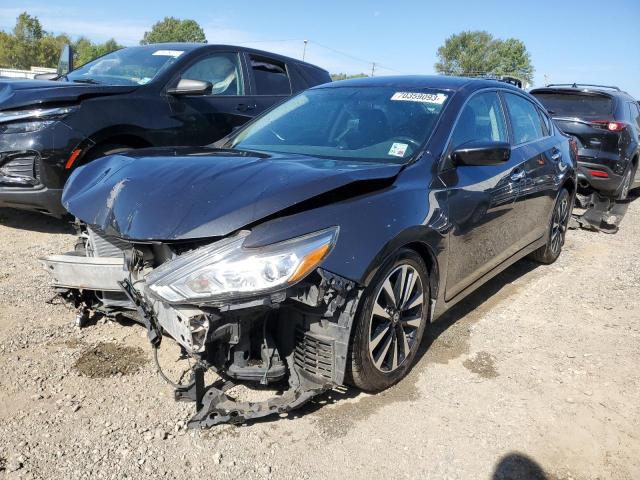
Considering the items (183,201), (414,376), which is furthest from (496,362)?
(183,201)

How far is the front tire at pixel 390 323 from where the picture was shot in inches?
96.3

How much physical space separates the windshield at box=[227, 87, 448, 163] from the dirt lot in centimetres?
130

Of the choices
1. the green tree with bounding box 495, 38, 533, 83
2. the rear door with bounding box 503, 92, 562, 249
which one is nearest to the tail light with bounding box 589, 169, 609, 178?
the rear door with bounding box 503, 92, 562, 249

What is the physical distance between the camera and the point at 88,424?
93.9 inches

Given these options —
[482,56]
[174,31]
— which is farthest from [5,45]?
[482,56]

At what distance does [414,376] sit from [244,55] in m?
4.33

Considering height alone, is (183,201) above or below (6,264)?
above

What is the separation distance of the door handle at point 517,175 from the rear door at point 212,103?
3.01 metres

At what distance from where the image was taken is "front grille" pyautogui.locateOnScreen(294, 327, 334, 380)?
232cm

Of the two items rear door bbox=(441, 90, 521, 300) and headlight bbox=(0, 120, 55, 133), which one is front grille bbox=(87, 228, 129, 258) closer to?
rear door bbox=(441, 90, 521, 300)

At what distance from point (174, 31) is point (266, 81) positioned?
295 ft

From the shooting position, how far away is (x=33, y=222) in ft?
17.4

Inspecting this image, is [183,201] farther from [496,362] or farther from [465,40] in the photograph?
[465,40]

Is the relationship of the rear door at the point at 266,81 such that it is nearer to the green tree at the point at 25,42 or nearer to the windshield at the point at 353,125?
the windshield at the point at 353,125
